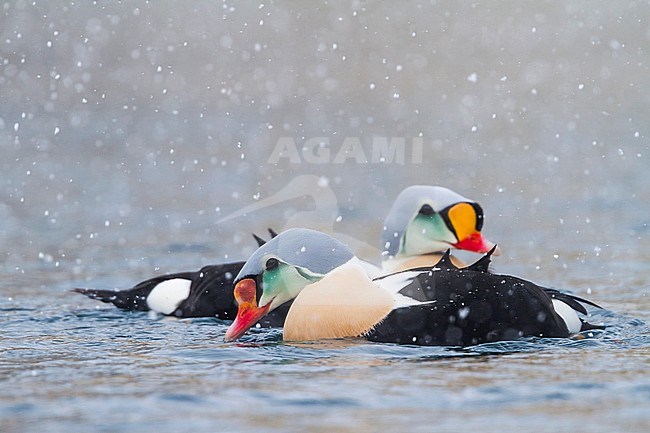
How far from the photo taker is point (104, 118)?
51.0 feet

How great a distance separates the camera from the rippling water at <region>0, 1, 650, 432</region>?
5.01 meters

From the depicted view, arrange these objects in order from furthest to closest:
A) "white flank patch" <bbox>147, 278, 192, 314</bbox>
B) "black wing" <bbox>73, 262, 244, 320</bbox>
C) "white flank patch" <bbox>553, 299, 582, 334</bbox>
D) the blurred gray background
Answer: the blurred gray background
"white flank patch" <bbox>147, 278, 192, 314</bbox>
"black wing" <bbox>73, 262, 244, 320</bbox>
"white flank patch" <bbox>553, 299, 582, 334</bbox>

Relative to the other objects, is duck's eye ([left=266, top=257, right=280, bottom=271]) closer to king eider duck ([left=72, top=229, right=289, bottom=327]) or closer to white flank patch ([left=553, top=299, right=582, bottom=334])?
king eider duck ([left=72, top=229, right=289, bottom=327])

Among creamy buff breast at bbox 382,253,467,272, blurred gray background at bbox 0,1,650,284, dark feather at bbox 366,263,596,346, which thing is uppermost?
blurred gray background at bbox 0,1,650,284

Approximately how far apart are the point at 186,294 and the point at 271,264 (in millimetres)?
Result: 1357

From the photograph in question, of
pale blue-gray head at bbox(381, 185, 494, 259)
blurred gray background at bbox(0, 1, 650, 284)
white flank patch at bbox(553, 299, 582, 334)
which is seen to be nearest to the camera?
white flank patch at bbox(553, 299, 582, 334)

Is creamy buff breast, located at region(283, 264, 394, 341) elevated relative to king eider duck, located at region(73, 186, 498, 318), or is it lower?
lower

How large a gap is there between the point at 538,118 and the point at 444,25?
2.00m

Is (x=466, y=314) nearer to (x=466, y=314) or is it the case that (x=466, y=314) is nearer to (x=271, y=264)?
(x=466, y=314)

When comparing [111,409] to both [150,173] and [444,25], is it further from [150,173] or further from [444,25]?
[444,25]

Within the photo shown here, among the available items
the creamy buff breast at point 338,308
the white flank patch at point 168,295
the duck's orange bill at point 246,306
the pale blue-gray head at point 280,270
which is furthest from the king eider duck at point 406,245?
the creamy buff breast at point 338,308

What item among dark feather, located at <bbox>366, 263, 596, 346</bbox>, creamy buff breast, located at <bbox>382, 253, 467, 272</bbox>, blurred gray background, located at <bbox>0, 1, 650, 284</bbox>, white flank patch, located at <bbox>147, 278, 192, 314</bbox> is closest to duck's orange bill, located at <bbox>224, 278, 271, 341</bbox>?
dark feather, located at <bbox>366, 263, 596, 346</bbox>

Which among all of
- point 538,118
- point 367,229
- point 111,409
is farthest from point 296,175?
point 111,409

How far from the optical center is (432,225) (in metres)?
7.91
